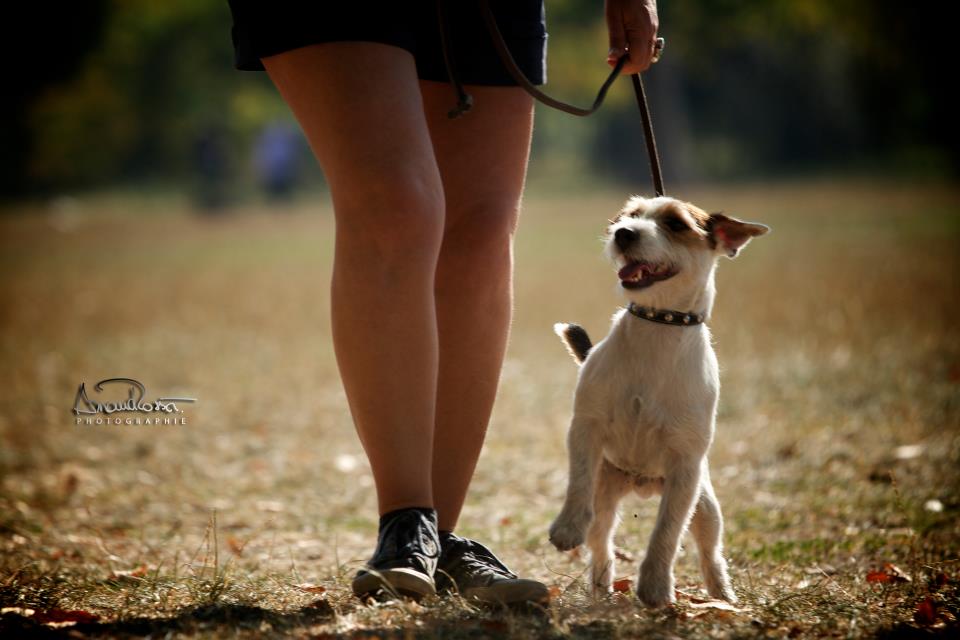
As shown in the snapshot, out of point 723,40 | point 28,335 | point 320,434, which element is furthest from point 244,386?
point 723,40

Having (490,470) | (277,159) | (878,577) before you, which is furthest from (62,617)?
(277,159)

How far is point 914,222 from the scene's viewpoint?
1698 centimetres

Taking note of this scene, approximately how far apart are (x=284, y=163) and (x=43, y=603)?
39418 mm

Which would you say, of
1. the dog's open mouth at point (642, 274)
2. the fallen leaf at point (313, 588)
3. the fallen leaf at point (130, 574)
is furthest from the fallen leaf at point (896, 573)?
the fallen leaf at point (130, 574)

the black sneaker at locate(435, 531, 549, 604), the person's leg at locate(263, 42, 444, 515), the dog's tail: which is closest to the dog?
the black sneaker at locate(435, 531, 549, 604)

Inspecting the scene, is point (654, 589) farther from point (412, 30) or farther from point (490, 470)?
point (490, 470)

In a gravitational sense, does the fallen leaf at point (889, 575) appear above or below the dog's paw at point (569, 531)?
below

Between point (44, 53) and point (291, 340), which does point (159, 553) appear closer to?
point (291, 340)

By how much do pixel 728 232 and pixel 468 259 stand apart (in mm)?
720

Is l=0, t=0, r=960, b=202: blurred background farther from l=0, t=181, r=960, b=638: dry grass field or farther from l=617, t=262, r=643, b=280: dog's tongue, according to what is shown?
l=617, t=262, r=643, b=280: dog's tongue

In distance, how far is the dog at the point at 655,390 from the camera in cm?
260

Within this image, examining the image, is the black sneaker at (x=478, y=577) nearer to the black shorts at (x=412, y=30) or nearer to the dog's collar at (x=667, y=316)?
the dog's collar at (x=667, y=316)

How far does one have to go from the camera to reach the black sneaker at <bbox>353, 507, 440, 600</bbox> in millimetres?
2439

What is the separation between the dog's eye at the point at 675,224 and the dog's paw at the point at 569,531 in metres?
0.80
